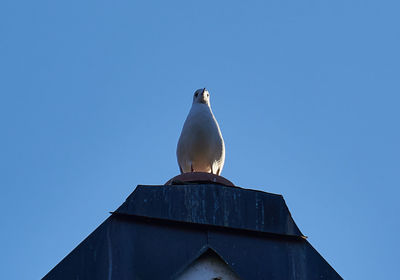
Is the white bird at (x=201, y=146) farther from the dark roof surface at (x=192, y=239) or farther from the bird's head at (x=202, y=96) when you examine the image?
the dark roof surface at (x=192, y=239)

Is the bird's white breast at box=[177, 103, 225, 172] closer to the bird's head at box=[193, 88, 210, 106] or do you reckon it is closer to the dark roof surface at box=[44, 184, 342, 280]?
the bird's head at box=[193, 88, 210, 106]

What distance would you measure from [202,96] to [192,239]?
11.1 ft

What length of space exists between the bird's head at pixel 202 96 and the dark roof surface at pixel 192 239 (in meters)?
2.50

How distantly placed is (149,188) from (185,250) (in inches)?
35.8

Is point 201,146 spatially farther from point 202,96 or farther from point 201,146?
point 202,96

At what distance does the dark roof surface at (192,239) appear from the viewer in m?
12.6

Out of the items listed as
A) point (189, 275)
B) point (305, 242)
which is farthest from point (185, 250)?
point (305, 242)

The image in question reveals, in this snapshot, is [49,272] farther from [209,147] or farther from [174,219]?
[209,147]

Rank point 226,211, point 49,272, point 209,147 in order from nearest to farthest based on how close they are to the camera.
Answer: point 49,272, point 226,211, point 209,147

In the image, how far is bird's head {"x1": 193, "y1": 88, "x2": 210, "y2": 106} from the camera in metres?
15.8

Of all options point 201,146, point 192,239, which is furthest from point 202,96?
point 192,239

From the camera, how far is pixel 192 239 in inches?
512

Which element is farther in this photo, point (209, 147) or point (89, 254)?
point (209, 147)

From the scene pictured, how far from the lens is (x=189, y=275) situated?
12.7 m
